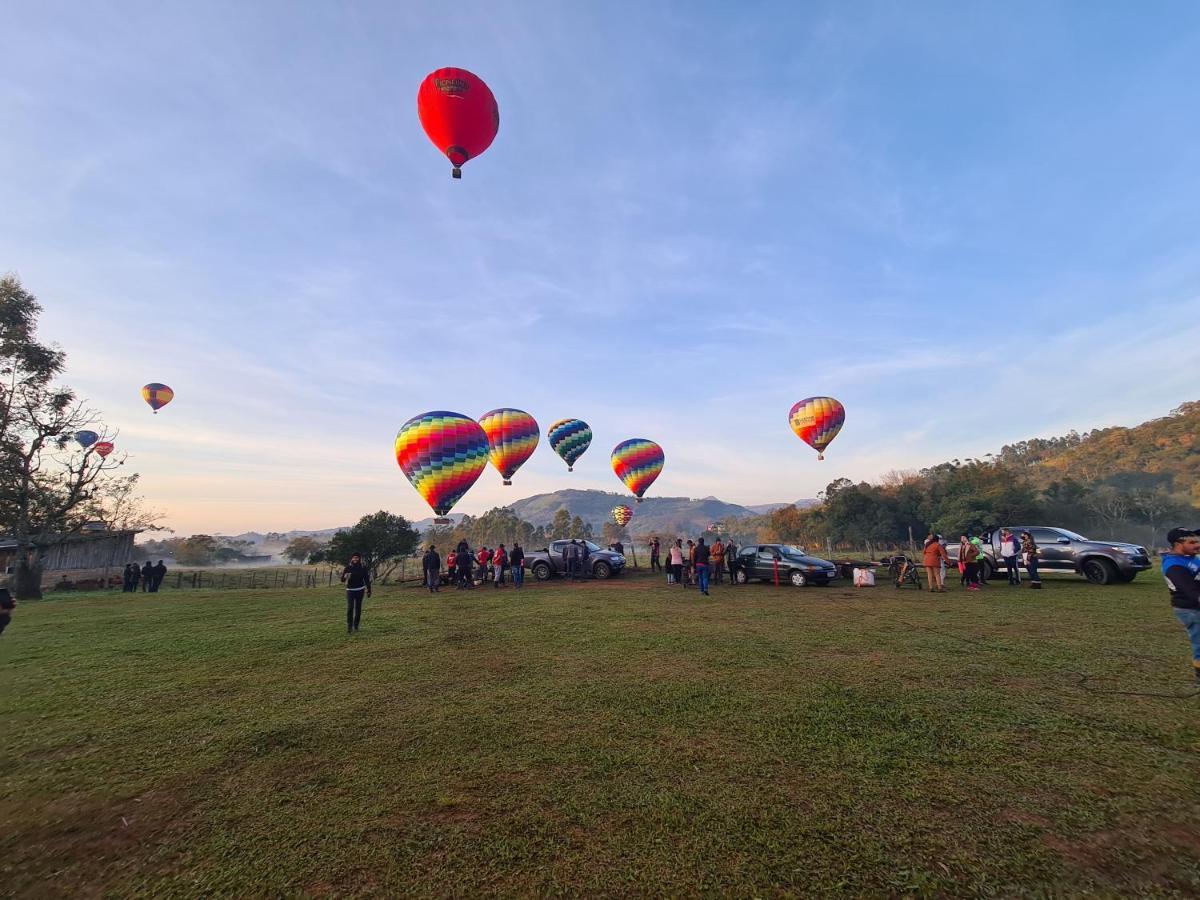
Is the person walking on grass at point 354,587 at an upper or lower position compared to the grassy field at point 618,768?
upper

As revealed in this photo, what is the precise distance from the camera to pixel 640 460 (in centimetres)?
3675

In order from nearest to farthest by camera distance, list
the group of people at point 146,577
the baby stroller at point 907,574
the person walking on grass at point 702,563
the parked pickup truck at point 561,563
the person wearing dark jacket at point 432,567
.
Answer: the person walking on grass at point 702,563 → the baby stroller at point 907,574 → the person wearing dark jacket at point 432,567 → the parked pickup truck at point 561,563 → the group of people at point 146,577

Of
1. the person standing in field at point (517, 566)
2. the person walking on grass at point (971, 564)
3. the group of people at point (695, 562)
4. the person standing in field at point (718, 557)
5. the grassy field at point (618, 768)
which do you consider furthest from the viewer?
the person standing in field at point (517, 566)

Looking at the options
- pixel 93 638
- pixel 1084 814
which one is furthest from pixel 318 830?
pixel 93 638

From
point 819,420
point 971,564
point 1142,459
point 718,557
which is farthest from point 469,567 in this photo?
point 1142,459

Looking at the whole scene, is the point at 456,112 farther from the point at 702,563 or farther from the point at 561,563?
the point at 561,563

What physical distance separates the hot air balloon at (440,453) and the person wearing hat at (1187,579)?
21.9 m

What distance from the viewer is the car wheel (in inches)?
544

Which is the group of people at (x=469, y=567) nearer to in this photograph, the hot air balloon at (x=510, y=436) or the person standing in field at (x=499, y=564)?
the person standing in field at (x=499, y=564)

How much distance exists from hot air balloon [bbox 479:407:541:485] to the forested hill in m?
71.9

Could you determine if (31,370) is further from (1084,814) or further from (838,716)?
(1084,814)

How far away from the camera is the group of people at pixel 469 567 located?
57.7 ft

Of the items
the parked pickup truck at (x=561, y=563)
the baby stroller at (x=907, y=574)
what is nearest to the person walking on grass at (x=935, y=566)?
the baby stroller at (x=907, y=574)

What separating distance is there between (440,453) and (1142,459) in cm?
10536
